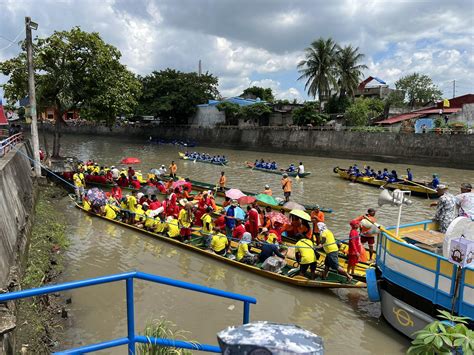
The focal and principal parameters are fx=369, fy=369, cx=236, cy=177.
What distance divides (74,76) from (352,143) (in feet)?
88.8

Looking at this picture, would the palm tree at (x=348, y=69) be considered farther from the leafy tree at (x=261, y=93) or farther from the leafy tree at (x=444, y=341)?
the leafy tree at (x=444, y=341)

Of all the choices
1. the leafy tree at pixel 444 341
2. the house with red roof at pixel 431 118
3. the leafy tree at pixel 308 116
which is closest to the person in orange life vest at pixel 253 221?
the leafy tree at pixel 444 341

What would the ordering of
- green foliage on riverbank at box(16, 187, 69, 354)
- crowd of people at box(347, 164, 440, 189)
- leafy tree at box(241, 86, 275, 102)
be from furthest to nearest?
leafy tree at box(241, 86, 275, 102), crowd of people at box(347, 164, 440, 189), green foliage on riverbank at box(16, 187, 69, 354)

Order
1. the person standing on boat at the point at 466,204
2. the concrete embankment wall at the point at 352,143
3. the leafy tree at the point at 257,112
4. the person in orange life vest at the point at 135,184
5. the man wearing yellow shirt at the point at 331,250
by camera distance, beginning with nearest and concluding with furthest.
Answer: the person standing on boat at the point at 466,204 → the man wearing yellow shirt at the point at 331,250 → the person in orange life vest at the point at 135,184 → the concrete embankment wall at the point at 352,143 → the leafy tree at the point at 257,112

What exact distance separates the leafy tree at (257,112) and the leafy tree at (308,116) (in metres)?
5.41

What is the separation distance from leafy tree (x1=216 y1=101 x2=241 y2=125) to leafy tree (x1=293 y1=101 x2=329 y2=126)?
33.2ft

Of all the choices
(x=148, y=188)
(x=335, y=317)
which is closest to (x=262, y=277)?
(x=335, y=317)

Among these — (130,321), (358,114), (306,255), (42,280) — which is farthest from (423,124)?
(130,321)

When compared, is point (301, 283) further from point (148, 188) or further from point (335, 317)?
point (148, 188)

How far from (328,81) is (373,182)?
26.3 m

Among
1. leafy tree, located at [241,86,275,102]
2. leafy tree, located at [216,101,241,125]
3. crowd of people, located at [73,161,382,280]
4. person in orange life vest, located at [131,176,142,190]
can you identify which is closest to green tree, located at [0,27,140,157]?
person in orange life vest, located at [131,176,142,190]

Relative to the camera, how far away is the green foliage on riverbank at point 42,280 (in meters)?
6.30

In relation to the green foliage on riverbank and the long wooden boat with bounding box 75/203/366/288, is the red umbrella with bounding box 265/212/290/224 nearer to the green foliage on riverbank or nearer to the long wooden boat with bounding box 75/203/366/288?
the long wooden boat with bounding box 75/203/366/288

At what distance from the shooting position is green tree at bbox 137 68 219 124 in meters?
Result: 56.8
